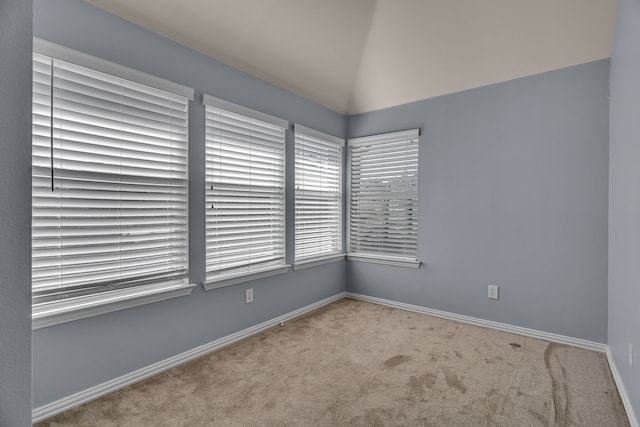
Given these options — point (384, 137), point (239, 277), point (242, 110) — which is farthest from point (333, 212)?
point (242, 110)

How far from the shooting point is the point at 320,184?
3.86 meters

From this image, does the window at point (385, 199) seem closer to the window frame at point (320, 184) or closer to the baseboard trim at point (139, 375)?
the window frame at point (320, 184)

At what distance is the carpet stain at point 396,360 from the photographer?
8.05 ft

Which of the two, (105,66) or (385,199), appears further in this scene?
(385,199)

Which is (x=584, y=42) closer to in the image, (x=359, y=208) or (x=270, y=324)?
(x=359, y=208)

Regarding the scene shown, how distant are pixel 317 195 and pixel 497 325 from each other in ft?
7.35

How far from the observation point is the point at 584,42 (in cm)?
262

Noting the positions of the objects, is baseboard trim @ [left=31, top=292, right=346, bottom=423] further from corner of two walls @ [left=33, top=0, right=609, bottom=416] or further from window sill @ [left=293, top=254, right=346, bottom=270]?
window sill @ [left=293, top=254, right=346, bottom=270]

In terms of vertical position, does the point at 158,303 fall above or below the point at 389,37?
below

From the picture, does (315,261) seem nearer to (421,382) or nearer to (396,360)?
(396,360)

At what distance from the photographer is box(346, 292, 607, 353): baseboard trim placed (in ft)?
8.98
